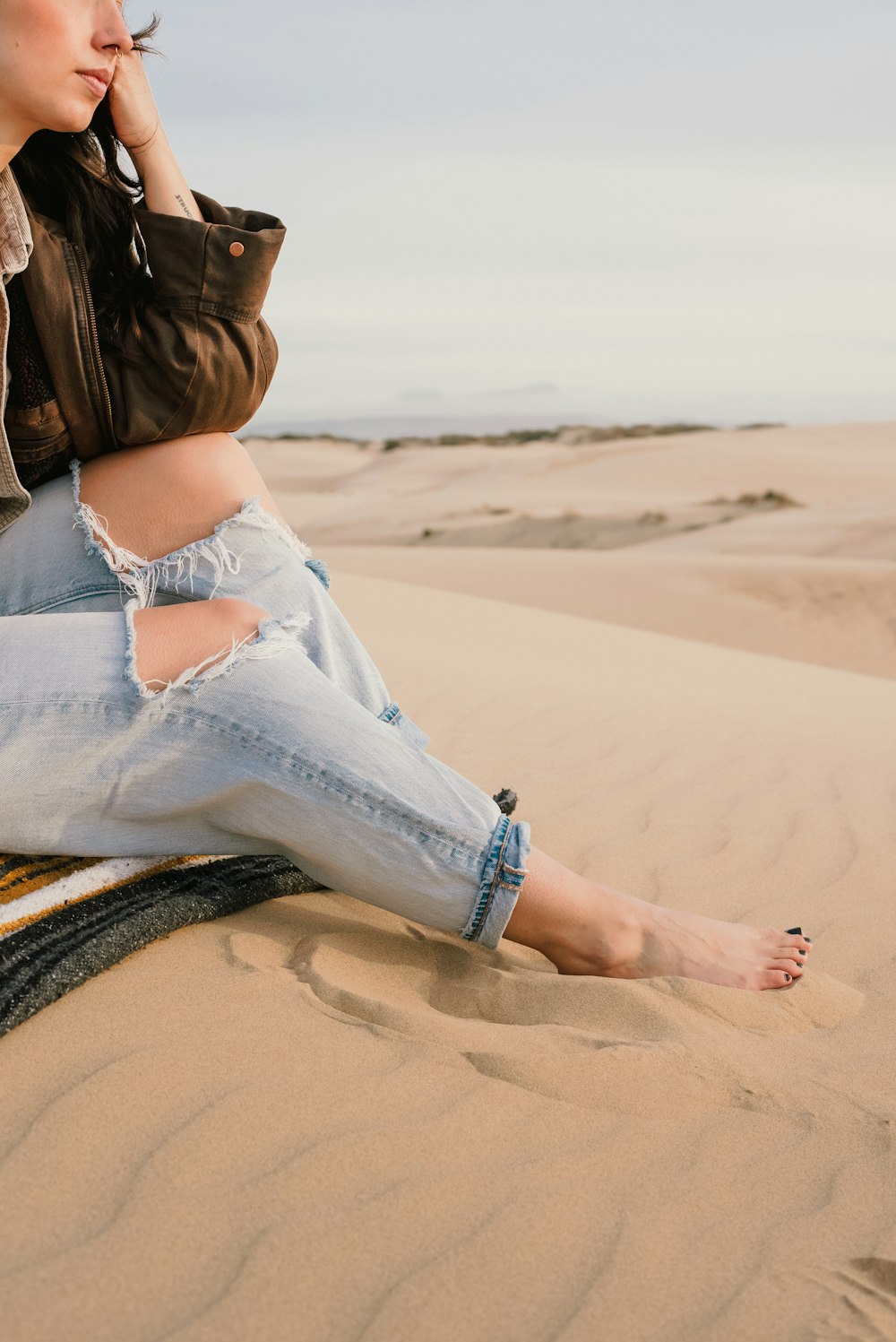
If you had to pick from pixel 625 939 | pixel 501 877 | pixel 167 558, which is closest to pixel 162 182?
pixel 167 558

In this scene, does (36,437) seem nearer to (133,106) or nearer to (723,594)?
(133,106)

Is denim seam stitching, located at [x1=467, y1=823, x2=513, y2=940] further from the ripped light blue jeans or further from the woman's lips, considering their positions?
the woman's lips

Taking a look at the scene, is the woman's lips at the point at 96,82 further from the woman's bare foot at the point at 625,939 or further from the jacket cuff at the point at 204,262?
the woman's bare foot at the point at 625,939

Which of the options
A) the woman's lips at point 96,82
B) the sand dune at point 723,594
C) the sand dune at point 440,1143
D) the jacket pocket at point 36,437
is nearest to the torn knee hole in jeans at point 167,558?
the jacket pocket at point 36,437

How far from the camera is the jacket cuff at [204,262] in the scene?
8.05 feet

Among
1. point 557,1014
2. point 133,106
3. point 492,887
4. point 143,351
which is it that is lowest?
point 557,1014

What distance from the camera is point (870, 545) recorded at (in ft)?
41.3

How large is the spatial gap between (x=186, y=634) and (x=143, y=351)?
0.68 meters

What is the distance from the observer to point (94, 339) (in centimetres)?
242

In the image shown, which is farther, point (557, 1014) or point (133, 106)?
point (133, 106)

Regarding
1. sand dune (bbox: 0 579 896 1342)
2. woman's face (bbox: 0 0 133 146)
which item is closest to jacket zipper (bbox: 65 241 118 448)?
woman's face (bbox: 0 0 133 146)

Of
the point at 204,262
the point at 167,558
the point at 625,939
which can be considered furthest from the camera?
the point at 204,262

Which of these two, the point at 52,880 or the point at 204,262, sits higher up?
the point at 204,262

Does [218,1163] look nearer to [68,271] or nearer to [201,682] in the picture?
[201,682]
